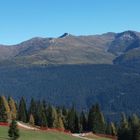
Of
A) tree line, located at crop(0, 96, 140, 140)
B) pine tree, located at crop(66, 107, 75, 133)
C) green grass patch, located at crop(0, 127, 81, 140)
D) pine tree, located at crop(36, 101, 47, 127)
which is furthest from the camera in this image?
pine tree, located at crop(66, 107, 75, 133)

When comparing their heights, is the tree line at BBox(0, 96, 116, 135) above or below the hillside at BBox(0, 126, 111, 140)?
below

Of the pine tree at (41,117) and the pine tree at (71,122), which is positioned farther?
the pine tree at (71,122)

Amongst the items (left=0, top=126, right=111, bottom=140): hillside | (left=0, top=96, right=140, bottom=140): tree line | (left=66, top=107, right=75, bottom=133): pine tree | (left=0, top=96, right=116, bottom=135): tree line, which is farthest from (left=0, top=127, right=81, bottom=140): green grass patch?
(left=66, top=107, right=75, bottom=133): pine tree

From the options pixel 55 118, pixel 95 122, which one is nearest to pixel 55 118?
pixel 55 118

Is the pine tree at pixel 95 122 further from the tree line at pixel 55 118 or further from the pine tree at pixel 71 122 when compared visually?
the pine tree at pixel 71 122

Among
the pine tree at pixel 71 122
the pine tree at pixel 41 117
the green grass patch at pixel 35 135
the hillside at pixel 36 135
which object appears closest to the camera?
the green grass patch at pixel 35 135

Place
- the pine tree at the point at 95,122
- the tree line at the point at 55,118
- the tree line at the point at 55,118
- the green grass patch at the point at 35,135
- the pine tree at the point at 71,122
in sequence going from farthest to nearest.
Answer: the pine tree at the point at 71,122
the pine tree at the point at 95,122
the tree line at the point at 55,118
the tree line at the point at 55,118
the green grass patch at the point at 35,135

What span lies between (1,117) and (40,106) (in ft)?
95.3

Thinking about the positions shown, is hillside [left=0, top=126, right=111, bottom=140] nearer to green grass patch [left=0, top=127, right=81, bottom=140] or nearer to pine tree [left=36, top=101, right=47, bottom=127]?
green grass patch [left=0, top=127, right=81, bottom=140]

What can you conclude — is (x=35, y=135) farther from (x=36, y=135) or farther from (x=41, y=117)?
(x=41, y=117)

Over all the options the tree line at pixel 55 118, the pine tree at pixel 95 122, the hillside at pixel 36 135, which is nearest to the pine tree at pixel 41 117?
the tree line at pixel 55 118

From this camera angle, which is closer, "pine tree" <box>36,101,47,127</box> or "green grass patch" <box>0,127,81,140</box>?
"green grass patch" <box>0,127,81,140</box>

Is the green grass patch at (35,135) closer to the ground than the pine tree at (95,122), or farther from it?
farther from it

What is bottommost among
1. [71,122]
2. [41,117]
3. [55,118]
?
[71,122]
